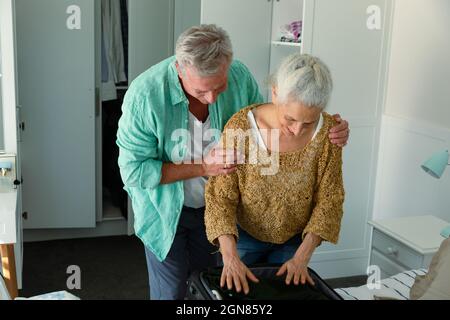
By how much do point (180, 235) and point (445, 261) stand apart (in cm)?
83

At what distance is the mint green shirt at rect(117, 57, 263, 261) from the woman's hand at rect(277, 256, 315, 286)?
15.7 inches

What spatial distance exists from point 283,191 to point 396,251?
1.03 meters

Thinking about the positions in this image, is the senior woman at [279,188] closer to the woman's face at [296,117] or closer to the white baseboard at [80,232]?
the woman's face at [296,117]

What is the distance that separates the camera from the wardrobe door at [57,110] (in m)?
3.31

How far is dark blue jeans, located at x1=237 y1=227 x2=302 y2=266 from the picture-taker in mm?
1760

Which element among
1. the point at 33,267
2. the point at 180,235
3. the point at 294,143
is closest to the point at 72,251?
the point at 33,267

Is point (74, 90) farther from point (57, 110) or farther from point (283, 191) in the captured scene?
point (283, 191)

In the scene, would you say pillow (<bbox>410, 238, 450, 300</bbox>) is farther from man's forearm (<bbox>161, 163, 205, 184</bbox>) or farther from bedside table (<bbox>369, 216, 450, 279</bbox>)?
bedside table (<bbox>369, 216, 450, 279</bbox>)

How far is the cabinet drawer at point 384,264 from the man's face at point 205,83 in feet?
4.01

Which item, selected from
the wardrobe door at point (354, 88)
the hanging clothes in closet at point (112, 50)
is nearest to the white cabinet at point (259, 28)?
the wardrobe door at point (354, 88)

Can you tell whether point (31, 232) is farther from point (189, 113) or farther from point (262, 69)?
point (189, 113)

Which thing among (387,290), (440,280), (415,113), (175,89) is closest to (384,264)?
(387,290)

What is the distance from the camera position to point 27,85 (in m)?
3.36

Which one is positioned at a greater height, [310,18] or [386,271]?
[310,18]
